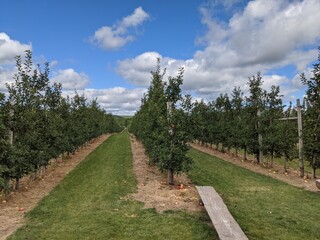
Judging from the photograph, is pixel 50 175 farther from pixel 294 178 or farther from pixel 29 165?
pixel 294 178

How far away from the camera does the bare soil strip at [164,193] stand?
32.4ft

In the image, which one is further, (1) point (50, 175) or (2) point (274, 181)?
(1) point (50, 175)

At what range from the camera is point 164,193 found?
A: 11.5m

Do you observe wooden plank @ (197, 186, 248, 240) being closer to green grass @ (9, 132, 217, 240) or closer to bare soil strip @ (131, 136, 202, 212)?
green grass @ (9, 132, 217, 240)

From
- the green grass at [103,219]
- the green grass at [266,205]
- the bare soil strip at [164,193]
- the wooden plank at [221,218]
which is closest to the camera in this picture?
the wooden plank at [221,218]

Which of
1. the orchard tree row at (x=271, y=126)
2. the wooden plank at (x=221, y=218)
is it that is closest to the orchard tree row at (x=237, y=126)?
the orchard tree row at (x=271, y=126)

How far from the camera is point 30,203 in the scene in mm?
10586

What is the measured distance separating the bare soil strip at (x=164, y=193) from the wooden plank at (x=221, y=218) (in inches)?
20.2

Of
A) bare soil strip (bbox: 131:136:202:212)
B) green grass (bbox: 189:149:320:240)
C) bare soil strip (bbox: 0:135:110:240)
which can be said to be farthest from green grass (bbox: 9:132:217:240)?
green grass (bbox: 189:149:320:240)

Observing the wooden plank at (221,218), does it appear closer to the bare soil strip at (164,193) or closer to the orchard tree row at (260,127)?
the bare soil strip at (164,193)

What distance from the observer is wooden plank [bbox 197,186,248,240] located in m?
6.39

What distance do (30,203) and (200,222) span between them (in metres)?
5.82

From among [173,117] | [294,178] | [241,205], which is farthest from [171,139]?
[294,178]

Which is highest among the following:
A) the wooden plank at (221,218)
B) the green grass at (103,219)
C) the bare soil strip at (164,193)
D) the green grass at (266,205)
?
the wooden plank at (221,218)
